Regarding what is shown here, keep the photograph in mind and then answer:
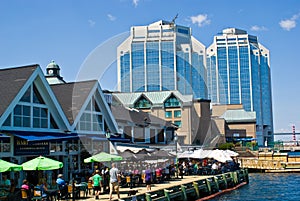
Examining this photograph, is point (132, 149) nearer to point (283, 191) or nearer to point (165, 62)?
point (283, 191)

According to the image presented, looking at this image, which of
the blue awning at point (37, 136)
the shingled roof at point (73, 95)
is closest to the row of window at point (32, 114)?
the blue awning at point (37, 136)

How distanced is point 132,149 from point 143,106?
57923 millimetres

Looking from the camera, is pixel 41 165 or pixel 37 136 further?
pixel 37 136

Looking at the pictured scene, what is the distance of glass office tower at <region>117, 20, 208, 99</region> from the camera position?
426ft

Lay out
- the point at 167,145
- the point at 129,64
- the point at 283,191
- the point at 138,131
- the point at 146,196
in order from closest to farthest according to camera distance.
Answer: the point at 146,196
the point at 283,191
the point at 138,131
the point at 167,145
the point at 129,64

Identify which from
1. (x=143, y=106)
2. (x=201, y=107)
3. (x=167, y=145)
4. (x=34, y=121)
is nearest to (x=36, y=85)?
(x=34, y=121)

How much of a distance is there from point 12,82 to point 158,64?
117 m

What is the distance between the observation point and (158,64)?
142m

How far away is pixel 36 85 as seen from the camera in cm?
2661

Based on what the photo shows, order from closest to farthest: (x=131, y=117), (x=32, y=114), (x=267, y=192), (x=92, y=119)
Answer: (x=32, y=114), (x=92, y=119), (x=267, y=192), (x=131, y=117)

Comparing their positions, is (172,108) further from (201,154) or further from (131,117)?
(201,154)

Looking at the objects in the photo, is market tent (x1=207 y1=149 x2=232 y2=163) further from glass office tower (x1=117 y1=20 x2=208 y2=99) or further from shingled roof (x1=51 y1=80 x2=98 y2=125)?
glass office tower (x1=117 y1=20 x2=208 y2=99)

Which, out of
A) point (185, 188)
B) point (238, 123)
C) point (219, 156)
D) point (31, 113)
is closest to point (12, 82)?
point (31, 113)

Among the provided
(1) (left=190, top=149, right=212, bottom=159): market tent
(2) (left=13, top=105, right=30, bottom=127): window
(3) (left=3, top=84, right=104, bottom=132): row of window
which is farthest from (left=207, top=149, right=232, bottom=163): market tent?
(2) (left=13, top=105, right=30, bottom=127): window
